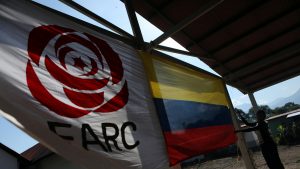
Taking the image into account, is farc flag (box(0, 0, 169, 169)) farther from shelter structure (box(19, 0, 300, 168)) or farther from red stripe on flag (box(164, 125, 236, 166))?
shelter structure (box(19, 0, 300, 168))

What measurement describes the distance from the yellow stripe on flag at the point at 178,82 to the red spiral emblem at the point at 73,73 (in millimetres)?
749

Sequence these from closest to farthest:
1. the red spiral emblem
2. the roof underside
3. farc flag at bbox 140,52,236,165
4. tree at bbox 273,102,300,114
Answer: the red spiral emblem → farc flag at bbox 140,52,236,165 → the roof underside → tree at bbox 273,102,300,114

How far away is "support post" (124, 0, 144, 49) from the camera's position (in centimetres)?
508

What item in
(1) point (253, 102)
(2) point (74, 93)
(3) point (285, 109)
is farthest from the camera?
(3) point (285, 109)

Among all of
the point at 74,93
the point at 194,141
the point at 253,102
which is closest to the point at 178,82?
the point at 194,141

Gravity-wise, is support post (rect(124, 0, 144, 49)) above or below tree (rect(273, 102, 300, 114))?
below

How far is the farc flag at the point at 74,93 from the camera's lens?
317cm

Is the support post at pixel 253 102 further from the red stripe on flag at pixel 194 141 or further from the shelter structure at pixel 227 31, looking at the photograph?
the red stripe on flag at pixel 194 141

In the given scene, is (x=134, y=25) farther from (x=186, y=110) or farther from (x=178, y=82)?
(x=186, y=110)

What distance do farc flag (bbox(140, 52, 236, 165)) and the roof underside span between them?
40.2 inches

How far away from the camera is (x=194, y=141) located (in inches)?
204

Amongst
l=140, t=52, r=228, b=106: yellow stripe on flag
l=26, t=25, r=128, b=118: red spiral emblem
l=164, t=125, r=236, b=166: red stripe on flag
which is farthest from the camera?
l=140, t=52, r=228, b=106: yellow stripe on flag

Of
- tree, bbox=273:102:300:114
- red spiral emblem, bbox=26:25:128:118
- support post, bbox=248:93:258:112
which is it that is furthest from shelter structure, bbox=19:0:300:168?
tree, bbox=273:102:300:114

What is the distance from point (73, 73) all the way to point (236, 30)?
4400 millimetres
